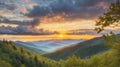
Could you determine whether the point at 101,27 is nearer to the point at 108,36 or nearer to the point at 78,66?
the point at 108,36

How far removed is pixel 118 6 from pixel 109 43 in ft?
13.6

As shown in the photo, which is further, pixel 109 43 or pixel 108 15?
pixel 109 43

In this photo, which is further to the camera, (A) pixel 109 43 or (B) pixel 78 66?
(B) pixel 78 66

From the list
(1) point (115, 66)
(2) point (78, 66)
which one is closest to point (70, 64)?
(2) point (78, 66)

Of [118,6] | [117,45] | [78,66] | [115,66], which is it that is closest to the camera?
[118,6]

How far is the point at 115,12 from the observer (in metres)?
29.2

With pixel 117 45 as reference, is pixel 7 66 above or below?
below

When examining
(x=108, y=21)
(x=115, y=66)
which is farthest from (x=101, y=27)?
(x=115, y=66)

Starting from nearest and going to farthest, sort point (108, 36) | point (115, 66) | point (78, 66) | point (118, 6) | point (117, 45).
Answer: point (118, 6)
point (108, 36)
point (117, 45)
point (115, 66)
point (78, 66)

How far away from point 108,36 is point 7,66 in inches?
6460

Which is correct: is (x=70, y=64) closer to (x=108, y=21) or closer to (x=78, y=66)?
(x=78, y=66)

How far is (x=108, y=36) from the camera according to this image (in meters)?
31.0

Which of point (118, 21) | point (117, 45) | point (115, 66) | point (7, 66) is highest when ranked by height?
point (118, 21)

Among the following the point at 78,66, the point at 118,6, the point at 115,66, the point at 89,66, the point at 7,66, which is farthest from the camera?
the point at 7,66
